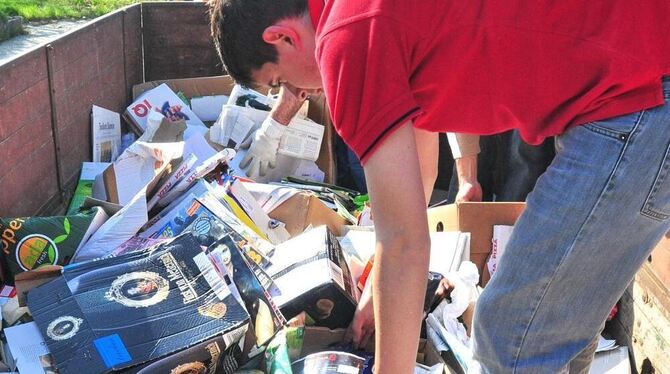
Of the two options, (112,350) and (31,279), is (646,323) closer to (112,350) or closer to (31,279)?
(112,350)

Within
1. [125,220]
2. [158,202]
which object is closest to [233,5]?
[125,220]

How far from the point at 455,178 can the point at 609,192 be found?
193 cm

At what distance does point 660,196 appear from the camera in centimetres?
121

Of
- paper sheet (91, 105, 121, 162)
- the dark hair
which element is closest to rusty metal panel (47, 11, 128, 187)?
paper sheet (91, 105, 121, 162)

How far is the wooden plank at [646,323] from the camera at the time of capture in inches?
79.7

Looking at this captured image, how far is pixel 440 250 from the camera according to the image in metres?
2.33

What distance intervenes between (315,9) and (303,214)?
1455 mm

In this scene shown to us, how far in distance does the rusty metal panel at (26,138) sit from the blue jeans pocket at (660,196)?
1.96 metres

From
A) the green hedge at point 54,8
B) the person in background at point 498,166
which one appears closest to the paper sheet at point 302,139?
the person in background at point 498,166

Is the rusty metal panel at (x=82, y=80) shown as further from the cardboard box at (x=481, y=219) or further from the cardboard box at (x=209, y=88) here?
the cardboard box at (x=481, y=219)

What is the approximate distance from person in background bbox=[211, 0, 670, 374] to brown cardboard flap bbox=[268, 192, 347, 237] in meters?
1.33

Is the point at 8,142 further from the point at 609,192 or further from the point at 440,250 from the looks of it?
the point at 609,192

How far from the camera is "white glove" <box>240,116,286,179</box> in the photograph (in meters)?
3.14

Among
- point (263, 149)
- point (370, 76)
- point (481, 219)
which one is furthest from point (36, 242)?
point (370, 76)
